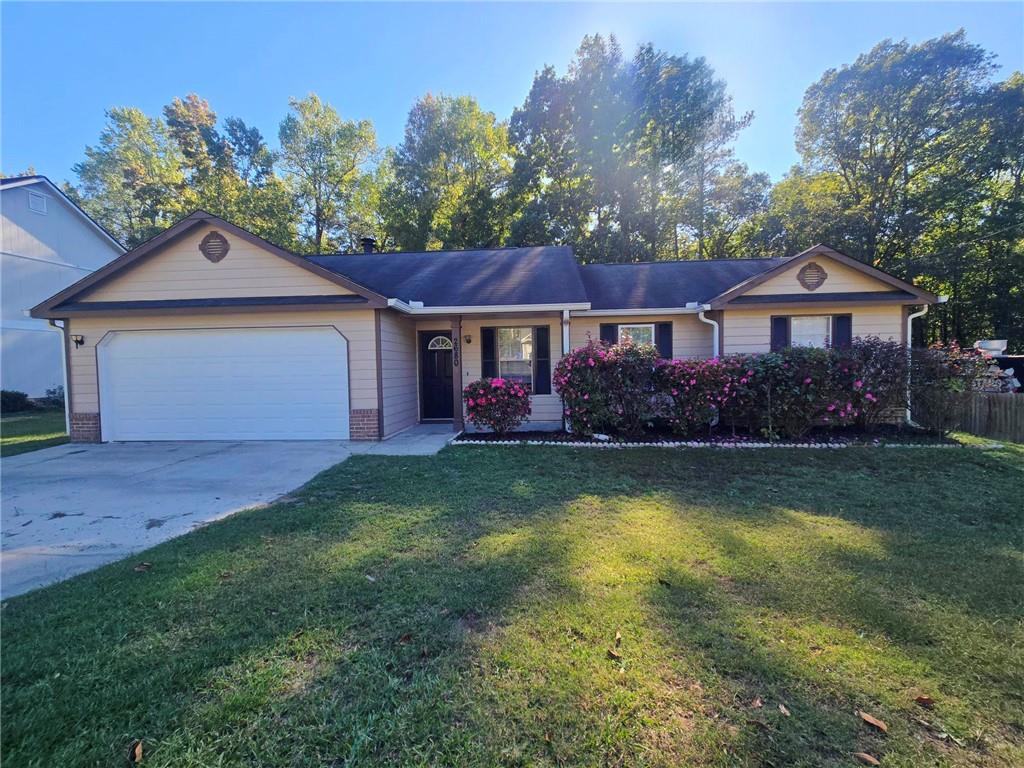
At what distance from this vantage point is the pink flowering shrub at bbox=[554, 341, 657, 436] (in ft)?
27.0

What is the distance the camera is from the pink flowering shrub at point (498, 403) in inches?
354

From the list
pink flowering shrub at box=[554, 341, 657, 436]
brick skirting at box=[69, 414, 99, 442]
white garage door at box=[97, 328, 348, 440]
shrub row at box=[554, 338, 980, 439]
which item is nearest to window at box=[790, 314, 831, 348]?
shrub row at box=[554, 338, 980, 439]

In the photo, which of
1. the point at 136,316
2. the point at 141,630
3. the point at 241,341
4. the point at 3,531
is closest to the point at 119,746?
the point at 141,630

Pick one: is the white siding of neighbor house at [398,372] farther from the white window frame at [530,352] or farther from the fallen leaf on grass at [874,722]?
the fallen leaf on grass at [874,722]

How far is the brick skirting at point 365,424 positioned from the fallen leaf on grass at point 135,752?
22.8 feet

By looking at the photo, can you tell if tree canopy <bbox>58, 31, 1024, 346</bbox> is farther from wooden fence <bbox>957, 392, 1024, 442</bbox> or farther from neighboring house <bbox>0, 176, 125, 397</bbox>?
wooden fence <bbox>957, 392, 1024, 442</bbox>

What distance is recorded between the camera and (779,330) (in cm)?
999

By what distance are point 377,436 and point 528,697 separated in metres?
7.16

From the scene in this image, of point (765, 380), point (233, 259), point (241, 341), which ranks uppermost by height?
point (233, 259)

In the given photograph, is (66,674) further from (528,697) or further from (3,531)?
(3,531)

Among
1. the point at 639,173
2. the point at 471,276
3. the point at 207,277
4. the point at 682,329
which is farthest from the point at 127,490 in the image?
the point at 639,173

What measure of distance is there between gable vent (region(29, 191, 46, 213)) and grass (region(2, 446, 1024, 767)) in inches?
812

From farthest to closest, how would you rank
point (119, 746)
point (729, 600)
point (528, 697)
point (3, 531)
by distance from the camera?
point (3, 531) → point (729, 600) → point (528, 697) → point (119, 746)

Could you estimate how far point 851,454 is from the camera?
714cm
